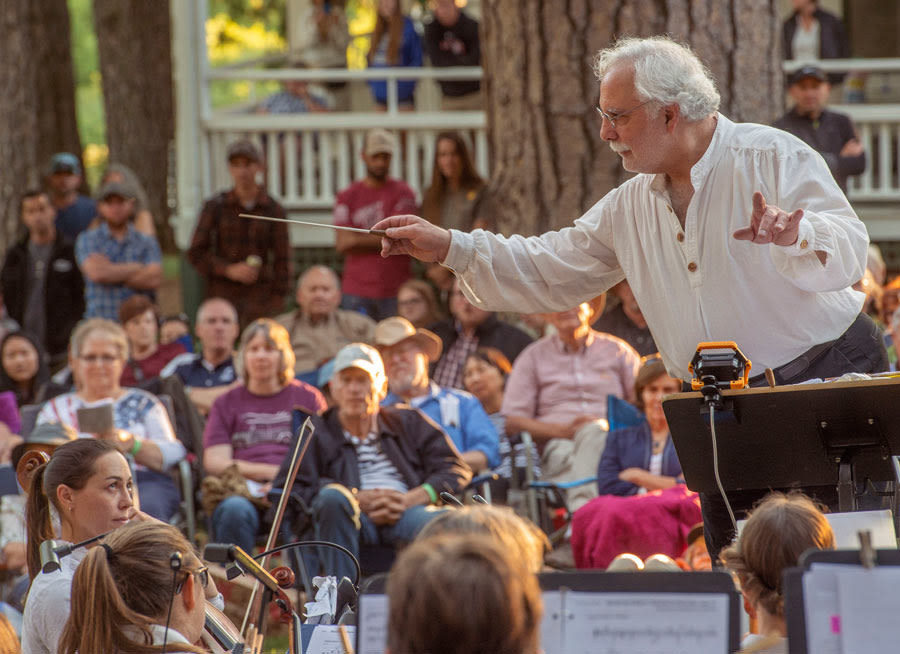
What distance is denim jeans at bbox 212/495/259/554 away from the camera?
21.3 feet

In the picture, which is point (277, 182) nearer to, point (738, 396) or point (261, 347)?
point (261, 347)

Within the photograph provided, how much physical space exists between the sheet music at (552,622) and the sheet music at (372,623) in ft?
0.93

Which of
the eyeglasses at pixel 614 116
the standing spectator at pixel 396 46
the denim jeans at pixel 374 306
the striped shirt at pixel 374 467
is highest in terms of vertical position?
the standing spectator at pixel 396 46

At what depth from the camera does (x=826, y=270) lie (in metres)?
3.33

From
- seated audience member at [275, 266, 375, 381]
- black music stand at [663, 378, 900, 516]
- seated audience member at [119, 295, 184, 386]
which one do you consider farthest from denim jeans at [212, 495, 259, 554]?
black music stand at [663, 378, 900, 516]

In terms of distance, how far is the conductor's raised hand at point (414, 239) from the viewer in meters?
3.80

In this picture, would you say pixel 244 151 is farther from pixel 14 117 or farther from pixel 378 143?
pixel 14 117

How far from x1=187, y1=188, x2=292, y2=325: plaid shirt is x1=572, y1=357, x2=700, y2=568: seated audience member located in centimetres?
353

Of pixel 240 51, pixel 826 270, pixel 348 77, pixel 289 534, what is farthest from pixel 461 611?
pixel 240 51

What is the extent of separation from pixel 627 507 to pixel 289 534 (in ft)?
5.08

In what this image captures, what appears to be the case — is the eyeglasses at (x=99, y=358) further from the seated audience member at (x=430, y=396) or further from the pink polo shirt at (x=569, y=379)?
the pink polo shirt at (x=569, y=379)

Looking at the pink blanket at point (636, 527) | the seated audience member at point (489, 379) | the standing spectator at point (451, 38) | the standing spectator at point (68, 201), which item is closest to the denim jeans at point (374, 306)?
the seated audience member at point (489, 379)

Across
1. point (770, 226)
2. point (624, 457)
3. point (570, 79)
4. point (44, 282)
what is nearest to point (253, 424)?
point (624, 457)

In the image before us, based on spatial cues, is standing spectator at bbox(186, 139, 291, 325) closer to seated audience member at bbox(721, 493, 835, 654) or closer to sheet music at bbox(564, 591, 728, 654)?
seated audience member at bbox(721, 493, 835, 654)
